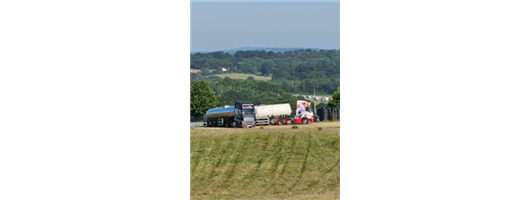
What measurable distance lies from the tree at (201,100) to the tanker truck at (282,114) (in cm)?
239

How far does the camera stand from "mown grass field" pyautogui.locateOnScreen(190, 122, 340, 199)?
512 inches

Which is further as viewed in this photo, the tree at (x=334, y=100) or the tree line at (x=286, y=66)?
the tree line at (x=286, y=66)

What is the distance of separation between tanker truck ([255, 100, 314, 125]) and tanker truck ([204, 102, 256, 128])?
59 centimetres

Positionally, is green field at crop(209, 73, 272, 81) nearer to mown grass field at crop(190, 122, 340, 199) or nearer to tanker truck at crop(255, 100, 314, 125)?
tanker truck at crop(255, 100, 314, 125)

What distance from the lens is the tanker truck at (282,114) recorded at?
63.9ft

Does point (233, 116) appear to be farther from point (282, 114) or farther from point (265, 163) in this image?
point (265, 163)

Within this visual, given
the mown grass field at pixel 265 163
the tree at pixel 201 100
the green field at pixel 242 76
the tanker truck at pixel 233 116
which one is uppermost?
the green field at pixel 242 76

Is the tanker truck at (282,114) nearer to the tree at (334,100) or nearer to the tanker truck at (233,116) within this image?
the tanker truck at (233,116)

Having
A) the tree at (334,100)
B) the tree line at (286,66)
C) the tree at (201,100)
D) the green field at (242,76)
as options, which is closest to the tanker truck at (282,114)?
the tree at (334,100)
